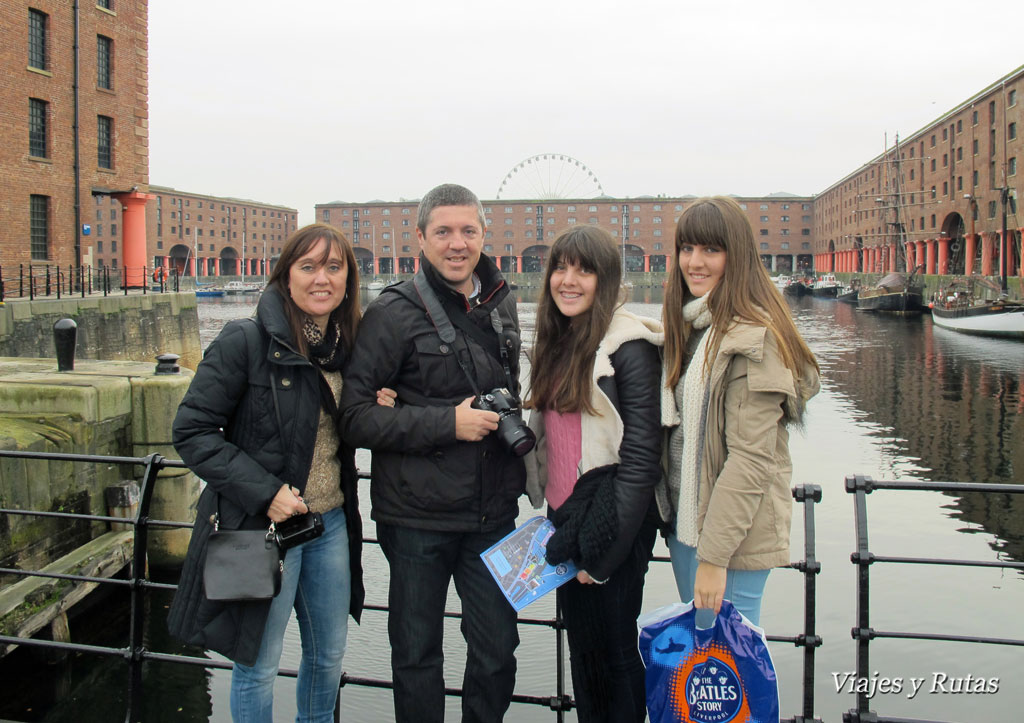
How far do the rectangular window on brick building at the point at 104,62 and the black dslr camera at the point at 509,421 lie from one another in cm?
2326

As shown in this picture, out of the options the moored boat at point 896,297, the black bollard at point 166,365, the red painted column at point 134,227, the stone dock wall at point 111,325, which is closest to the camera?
the black bollard at point 166,365

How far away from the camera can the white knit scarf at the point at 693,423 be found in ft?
7.32

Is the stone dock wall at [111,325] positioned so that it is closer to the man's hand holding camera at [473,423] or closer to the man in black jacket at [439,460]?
the man in black jacket at [439,460]

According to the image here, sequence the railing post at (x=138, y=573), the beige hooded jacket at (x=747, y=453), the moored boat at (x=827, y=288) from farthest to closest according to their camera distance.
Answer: the moored boat at (x=827, y=288) → the railing post at (x=138, y=573) → the beige hooded jacket at (x=747, y=453)

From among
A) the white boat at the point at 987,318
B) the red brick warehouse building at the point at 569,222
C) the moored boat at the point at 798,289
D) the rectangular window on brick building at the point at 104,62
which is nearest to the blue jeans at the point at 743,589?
the rectangular window on brick building at the point at 104,62

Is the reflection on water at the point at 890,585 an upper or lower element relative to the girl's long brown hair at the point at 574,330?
lower

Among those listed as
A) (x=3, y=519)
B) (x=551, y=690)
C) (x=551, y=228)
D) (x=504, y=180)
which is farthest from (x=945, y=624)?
(x=551, y=228)

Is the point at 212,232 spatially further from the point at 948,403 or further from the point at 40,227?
the point at 948,403

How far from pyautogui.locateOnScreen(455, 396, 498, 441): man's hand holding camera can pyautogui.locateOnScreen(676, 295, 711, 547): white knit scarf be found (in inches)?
22.0

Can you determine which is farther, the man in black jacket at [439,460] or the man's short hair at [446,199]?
the man's short hair at [446,199]

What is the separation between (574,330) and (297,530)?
101cm

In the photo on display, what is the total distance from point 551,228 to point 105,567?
80.7m

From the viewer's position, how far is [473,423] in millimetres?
2270

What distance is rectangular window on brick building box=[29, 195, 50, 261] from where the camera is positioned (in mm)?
19578
